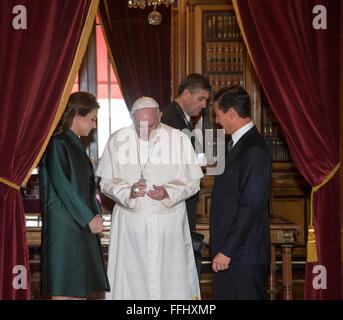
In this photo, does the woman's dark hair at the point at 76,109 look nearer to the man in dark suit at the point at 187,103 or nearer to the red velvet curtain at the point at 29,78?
the red velvet curtain at the point at 29,78

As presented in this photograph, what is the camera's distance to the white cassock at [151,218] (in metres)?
4.54

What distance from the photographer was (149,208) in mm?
4551

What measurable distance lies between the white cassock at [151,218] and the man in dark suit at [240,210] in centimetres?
35

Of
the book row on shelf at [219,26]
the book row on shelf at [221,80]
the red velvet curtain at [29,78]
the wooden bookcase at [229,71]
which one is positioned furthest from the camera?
the book row on shelf at [221,80]

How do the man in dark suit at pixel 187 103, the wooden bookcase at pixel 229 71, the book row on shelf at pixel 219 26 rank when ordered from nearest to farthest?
the man in dark suit at pixel 187 103
the wooden bookcase at pixel 229 71
the book row on shelf at pixel 219 26

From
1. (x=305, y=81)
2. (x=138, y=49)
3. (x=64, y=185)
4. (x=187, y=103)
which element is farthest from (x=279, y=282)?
(x=138, y=49)

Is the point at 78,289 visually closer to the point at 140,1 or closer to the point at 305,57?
the point at 305,57

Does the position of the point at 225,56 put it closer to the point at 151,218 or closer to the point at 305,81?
the point at 305,81

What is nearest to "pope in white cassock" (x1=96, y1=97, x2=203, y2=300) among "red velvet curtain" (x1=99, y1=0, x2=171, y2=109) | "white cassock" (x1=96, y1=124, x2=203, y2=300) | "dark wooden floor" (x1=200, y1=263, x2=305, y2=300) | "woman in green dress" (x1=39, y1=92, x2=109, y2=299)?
"white cassock" (x1=96, y1=124, x2=203, y2=300)

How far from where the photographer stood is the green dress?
4516mm

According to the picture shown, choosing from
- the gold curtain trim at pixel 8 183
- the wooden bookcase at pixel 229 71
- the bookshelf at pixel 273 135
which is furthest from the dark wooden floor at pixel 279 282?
the gold curtain trim at pixel 8 183

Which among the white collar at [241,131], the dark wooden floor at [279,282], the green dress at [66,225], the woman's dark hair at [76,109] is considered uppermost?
the woman's dark hair at [76,109]

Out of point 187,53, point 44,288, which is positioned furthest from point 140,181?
point 187,53

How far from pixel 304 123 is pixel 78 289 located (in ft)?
6.22
